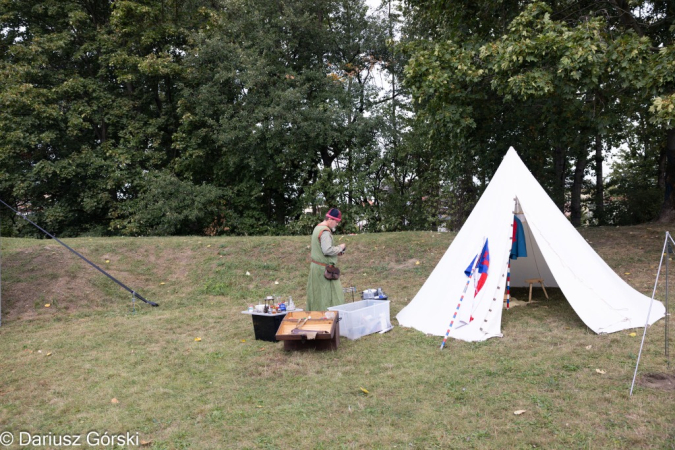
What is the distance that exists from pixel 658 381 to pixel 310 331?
10.3 ft

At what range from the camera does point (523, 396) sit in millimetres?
3877

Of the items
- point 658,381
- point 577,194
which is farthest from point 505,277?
point 577,194

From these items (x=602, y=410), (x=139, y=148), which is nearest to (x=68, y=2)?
(x=139, y=148)

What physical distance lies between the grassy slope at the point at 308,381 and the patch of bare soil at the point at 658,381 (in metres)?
0.12

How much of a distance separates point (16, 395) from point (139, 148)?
41.8 feet

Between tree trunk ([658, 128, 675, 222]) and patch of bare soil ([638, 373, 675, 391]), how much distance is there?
8.42 m

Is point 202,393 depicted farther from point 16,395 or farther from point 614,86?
point 614,86

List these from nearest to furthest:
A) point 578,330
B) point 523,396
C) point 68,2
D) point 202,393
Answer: point 523,396, point 202,393, point 578,330, point 68,2

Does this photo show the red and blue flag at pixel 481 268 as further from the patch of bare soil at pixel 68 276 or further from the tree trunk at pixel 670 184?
the tree trunk at pixel 670 184

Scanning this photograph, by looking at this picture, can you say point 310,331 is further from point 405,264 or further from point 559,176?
point 559,176

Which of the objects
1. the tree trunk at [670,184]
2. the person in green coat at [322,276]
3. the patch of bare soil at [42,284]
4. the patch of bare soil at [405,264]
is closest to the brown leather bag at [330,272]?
the person in green coat at [322,276]

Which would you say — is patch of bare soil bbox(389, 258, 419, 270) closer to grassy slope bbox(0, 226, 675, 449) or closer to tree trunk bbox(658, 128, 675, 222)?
grassy slope bbox(0, 226, 675, 449)

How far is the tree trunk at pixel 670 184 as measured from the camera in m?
10.6

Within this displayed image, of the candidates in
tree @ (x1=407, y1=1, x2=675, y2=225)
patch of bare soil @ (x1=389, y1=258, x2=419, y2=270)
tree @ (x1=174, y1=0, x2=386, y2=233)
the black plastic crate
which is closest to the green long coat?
the black plastic crate
